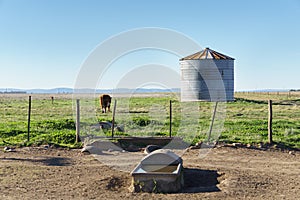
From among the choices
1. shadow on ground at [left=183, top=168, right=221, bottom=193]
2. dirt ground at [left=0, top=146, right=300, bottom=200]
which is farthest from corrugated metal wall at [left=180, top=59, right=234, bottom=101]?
shadow on ground at [left=183, top=168, right=221, bottom=193]

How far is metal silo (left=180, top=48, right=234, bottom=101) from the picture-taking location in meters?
32.1

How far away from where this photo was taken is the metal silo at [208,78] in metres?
32.1

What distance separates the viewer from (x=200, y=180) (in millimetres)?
8102

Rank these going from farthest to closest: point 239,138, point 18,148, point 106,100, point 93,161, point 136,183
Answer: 1. point 106,100
2. point 239,138
3. point 18,148
4. point 93,161
5. point 136,183

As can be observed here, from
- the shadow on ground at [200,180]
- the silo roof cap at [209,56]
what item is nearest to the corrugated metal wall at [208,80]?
the silo roof cap at [209,56]

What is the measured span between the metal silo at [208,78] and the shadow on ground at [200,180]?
934 inches

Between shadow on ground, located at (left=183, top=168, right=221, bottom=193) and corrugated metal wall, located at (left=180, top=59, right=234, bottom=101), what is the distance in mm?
23719

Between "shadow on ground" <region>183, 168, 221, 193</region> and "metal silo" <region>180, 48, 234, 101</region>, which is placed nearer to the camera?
"shadow on ground" <region>183, 168, 221, 193</region>

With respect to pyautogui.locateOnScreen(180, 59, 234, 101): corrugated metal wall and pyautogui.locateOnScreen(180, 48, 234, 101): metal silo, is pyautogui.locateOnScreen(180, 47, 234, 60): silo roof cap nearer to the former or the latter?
pyautogui.locateOnScreen(180, 48, 234, 101): metal silo

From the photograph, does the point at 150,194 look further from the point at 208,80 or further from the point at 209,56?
the point at 209,56

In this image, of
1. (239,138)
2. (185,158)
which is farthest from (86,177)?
(239,138)

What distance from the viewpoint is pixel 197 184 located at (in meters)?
7.86

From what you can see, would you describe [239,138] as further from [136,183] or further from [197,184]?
[136,183]

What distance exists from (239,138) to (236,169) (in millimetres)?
4568
